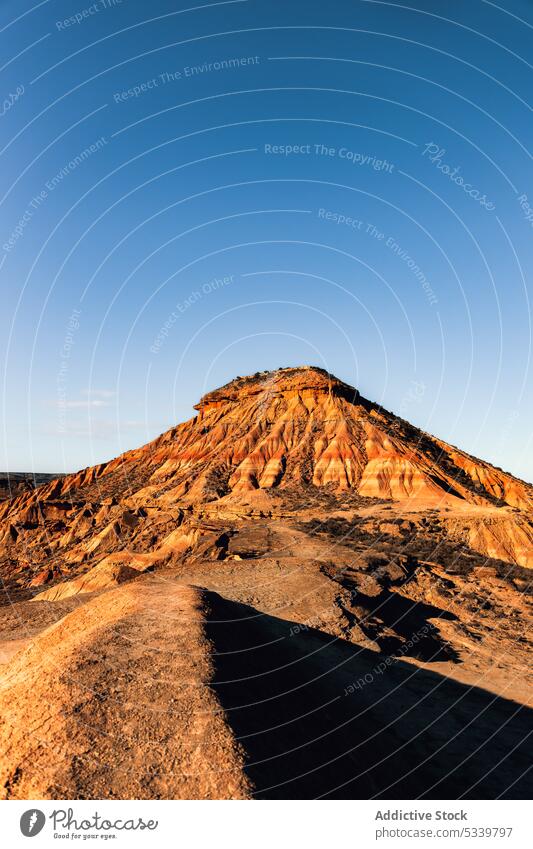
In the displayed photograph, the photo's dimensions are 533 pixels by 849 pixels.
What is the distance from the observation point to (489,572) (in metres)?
36.7

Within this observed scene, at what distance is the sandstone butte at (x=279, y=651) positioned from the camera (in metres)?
8.73

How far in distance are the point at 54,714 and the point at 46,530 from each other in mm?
62702

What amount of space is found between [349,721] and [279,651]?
4239mm

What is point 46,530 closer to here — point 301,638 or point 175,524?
point 175,524

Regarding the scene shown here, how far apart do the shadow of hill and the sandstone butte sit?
0.07 metres

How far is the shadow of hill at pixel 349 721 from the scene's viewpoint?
367 inches

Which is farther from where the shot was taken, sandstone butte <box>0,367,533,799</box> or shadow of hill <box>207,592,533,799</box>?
shadow of hill <box>207,592,533,799</box>

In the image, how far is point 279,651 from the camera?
1691 centimetres

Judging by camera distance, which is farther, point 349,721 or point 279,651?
point 279,651

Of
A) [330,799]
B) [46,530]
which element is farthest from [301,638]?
[46,530]

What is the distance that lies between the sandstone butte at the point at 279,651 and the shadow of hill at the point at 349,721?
0.07 m

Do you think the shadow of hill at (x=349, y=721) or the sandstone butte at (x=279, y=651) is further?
the shadow of hill at (x=349, y=721)

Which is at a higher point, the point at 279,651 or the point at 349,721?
the point at 279,651

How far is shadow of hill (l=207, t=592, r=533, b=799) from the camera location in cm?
933
